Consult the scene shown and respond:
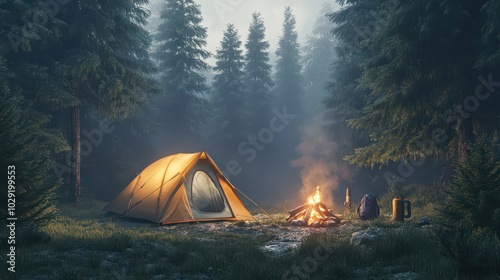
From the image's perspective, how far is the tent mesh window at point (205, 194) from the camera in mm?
11547

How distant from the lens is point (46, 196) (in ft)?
20.2

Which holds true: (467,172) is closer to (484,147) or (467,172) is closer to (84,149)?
(484,147)

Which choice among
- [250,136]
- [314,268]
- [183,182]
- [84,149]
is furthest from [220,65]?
[314,268]

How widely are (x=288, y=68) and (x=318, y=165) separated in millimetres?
17493

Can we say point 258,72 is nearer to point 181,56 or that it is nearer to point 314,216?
point 181,56

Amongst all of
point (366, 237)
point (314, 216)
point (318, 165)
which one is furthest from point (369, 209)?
point (318, 165)

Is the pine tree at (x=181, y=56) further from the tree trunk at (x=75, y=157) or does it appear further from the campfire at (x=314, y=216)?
the campfire at (x=314, y=216)

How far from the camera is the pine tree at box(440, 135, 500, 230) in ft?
17.9

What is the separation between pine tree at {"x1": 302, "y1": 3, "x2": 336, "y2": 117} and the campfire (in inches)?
1490

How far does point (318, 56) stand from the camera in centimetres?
5066

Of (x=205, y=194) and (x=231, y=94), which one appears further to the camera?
(x=231, y=94)

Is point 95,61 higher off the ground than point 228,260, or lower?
higher

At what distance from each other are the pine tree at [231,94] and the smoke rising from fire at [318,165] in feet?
23.3

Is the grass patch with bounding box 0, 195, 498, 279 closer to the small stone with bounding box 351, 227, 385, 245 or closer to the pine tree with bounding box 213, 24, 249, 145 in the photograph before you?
the small stone with bounding box 351, 227, 385, 245
